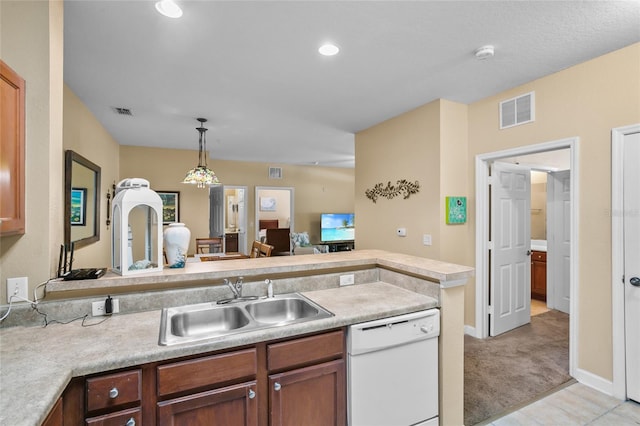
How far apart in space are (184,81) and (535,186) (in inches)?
234

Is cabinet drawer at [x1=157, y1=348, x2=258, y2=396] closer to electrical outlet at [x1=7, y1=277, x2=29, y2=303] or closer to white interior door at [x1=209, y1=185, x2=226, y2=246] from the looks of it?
electrical outlet at [x1=7, y1=277, x2=29, y2=303]

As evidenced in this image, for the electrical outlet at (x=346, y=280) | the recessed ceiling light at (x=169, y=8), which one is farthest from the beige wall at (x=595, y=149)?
the recessed ceiling light at (x=169, y=8)

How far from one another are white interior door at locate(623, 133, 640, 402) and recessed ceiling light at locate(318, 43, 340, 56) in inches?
89.5

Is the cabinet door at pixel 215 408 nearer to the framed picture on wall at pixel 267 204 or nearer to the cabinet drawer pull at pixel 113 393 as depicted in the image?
the cabinet drawer pull at pixel 113 393

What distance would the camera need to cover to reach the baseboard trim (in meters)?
2.45

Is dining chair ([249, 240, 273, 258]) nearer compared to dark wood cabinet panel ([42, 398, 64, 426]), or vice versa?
dark wood cabinet panel ([42, 398, 64, 426])

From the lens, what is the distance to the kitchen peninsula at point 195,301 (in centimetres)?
114

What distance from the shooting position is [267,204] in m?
8.76

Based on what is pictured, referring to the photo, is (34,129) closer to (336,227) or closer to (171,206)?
(171,206)

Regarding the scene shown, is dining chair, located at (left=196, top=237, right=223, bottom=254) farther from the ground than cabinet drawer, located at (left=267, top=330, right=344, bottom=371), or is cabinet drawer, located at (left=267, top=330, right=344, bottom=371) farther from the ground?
dining chair, located at (left=196, top=237, right=223, bottom=254)

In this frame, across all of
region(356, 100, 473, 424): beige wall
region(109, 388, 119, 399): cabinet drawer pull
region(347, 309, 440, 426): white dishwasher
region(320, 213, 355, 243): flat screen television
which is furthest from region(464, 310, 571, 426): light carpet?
region(320, 213, 355, 243): flat screen television

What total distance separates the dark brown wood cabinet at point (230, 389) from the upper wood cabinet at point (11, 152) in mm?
797

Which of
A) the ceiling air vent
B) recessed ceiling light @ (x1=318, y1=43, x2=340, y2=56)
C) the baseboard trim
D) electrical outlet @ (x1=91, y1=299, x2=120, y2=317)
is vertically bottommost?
the baseboard trim

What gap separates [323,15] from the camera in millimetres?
1973
